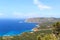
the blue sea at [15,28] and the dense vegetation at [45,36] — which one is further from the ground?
the blue sea at [15,28]

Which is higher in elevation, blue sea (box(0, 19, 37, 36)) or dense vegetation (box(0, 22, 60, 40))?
blue sea (box(0, 19, 37, 36))

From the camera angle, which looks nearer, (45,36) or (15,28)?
(45,36)

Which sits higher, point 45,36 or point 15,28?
point 15,28

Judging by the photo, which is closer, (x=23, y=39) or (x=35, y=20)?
(x=23, y=39)

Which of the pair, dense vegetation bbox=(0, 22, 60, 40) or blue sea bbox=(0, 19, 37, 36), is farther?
blue sea bbox=(0, 19, 37, 36)

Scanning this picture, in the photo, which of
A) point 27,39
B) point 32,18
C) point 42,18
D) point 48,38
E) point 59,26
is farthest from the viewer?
point 32,18

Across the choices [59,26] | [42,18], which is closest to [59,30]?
[59,26]

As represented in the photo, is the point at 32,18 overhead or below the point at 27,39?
overhead

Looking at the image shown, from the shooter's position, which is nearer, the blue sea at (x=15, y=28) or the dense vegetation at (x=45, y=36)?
the dense vegetation at (x=45, y=36)

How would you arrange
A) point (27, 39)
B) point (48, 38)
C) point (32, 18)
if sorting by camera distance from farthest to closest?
point (32, 18)
point (27, 39)
point (48, 38)

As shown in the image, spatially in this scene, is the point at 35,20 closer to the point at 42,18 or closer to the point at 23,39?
the point at 42,18
